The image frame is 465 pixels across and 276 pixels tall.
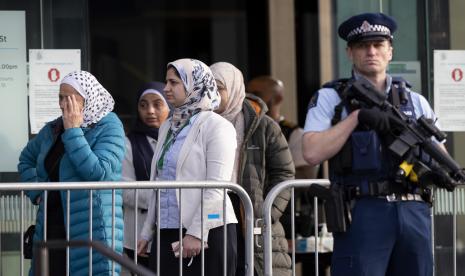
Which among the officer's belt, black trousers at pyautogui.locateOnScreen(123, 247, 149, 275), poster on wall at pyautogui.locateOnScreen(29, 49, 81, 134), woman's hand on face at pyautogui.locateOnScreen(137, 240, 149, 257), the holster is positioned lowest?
black trousers at pyautogui.locateOnScreen(123, 247, 149, 275)

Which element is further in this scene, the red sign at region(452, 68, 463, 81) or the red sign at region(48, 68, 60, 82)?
the red sign at region(452, 68, 463, 81)

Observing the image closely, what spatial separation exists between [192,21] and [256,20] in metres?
5.82

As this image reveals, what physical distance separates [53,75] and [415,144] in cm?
371

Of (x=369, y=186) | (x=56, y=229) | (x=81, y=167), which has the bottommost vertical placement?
(x=56, y=229)

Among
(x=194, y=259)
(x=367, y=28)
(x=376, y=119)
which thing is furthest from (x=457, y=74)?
(x=376, y=119)

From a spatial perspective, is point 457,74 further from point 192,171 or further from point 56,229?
point 56,229

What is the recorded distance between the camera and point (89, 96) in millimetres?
8133

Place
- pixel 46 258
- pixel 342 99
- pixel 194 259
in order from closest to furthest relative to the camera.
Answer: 1. pixel 46 258
2. pixel 342 99
3. pixel 194 259

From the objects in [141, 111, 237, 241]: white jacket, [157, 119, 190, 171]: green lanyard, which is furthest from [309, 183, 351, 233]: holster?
[157, 119, 190, 171]: green lanyard

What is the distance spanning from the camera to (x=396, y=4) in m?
10.2

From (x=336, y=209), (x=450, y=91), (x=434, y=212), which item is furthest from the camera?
(x=450, y=91)

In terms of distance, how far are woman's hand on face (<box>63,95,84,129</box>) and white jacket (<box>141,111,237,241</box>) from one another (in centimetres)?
60

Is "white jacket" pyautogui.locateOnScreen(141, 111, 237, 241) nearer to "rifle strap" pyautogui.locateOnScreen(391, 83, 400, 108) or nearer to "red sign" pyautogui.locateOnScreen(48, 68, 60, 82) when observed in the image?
"rifle strap" pyautogui.locateOnScreen(391, 83, 400, 108)

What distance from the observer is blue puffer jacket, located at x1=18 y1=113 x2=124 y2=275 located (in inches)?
312
